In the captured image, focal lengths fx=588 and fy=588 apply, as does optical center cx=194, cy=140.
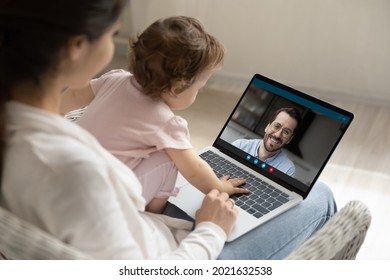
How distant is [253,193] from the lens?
135 cm

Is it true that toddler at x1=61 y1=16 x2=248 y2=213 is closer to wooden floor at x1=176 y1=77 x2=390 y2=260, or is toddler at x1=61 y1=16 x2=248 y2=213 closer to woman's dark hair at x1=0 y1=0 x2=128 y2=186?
woman's dark hair at x1=0 y1=0 x2=128 y2=186

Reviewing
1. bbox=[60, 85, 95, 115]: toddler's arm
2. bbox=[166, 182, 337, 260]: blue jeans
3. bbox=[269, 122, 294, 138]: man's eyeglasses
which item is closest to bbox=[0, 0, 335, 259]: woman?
bbox=[166, 182, 337, 260]: blue jeans

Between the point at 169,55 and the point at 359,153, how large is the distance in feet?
4.52

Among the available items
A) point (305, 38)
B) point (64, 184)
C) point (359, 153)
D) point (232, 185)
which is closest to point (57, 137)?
point (64, 184)

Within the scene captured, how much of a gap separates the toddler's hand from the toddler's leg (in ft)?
0.38

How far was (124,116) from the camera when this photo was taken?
1.19 meters

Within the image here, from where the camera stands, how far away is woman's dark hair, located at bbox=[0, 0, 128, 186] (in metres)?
0.81

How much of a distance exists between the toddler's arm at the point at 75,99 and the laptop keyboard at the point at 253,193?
1.04 ft

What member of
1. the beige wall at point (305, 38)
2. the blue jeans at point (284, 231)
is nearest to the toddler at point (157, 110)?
the blue jeans at point (284, 231)

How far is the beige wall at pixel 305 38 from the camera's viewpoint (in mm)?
2512

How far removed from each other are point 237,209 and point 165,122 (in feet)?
0.85

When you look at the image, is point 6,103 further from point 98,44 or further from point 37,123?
point 98,44
